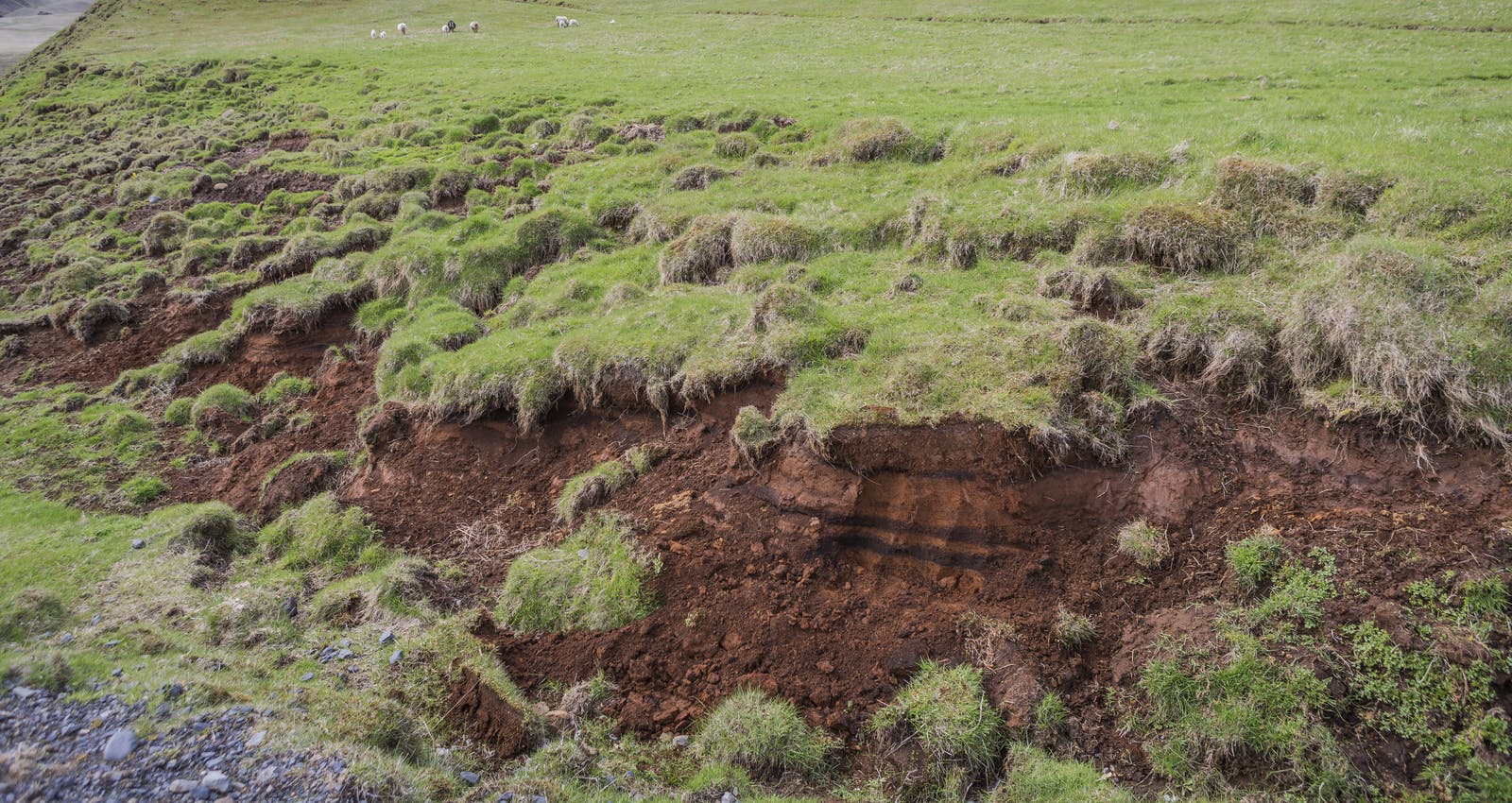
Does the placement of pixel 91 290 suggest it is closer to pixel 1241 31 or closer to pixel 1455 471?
pixel 1455 471

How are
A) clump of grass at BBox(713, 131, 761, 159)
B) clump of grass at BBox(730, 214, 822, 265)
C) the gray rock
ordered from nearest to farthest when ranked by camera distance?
1. the gray rock
2. clump of grass at BBox(730, 214, 822, 265)
3. clump of grass at BBox(713, 131, 761, 159)

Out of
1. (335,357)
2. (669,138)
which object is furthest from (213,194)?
(669,138)

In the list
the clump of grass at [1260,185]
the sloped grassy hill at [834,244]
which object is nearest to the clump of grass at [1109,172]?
the sloped grassy hill at [834,244]

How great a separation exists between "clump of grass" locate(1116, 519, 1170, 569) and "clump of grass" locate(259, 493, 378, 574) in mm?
11167

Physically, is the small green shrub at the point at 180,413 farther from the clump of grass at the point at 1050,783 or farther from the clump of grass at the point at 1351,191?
the clump of grass at the point at 1351,191

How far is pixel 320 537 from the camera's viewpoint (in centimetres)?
1157

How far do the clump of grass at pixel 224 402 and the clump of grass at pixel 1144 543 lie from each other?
57.3 feet

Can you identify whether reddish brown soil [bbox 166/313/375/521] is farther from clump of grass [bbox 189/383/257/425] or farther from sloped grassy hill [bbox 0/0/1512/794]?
sloped grassy hill [bbox 0/0/1512/794]

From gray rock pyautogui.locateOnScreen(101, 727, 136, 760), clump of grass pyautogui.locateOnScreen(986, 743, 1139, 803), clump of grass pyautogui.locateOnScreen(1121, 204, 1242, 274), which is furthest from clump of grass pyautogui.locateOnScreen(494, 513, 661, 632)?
clump of grass pyautogui.locateOnScreen(1121, 204, 1242, 274)

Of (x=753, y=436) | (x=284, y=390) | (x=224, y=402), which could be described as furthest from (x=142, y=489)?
(x=753, y=436)

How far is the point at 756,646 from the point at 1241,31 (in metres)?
38.4

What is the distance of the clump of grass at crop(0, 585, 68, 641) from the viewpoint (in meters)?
8.77

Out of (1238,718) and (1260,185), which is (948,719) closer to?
(1238,718)

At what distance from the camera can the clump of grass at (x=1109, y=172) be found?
1393 centimetres
